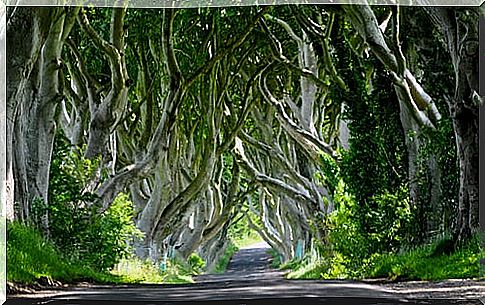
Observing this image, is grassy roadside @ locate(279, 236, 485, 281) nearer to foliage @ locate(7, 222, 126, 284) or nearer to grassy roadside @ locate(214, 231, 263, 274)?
foliage @ locate(7, 222, 126, 284)

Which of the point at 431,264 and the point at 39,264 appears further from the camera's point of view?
the point at 431,264

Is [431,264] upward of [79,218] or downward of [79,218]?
downward

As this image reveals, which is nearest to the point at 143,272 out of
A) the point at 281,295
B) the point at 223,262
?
the point at 281,295

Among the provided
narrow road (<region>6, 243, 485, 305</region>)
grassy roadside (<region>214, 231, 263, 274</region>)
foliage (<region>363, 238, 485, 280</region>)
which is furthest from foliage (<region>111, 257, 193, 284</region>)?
grassy roadside (<region>214, 231, 263, 274</region>)

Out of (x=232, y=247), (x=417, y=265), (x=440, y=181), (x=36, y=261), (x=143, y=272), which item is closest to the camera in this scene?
(x=36, y=261)

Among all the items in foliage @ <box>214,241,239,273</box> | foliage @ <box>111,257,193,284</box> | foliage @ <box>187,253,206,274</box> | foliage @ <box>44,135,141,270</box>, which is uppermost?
foliage @ <box>44,135,141,270</box>

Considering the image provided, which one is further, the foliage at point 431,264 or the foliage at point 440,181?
the foliage at point 440,181

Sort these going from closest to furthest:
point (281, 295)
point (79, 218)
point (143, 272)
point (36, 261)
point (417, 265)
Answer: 1. point (281, 295)
2. point (36, 261)
3. point (417, 265)
4. point (79, 218)
5. point (143, 272)

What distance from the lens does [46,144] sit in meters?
10.1

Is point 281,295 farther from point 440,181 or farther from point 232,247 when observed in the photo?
point 232,247

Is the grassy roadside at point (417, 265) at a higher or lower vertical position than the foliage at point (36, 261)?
lower

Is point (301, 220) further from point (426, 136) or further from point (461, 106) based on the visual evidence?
point (461, 106)

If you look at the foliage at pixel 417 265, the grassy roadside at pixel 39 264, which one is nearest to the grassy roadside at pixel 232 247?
the foliage at pixel 417 265

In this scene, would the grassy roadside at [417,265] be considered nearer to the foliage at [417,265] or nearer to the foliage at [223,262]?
the foliage at [417,265]
